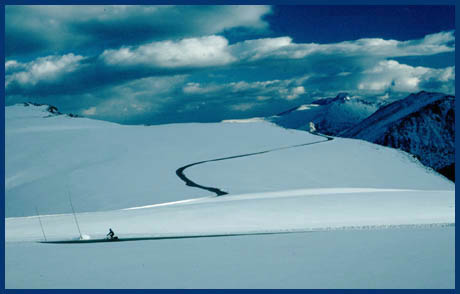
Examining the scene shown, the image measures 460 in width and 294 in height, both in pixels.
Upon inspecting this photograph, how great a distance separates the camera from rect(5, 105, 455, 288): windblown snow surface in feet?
37.4

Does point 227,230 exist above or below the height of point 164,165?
below

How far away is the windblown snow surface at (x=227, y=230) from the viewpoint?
11.4 meters

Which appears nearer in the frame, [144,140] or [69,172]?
[69,172]

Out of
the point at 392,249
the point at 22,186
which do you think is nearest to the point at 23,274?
the point at 392,249

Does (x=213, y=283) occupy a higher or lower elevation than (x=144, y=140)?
lower

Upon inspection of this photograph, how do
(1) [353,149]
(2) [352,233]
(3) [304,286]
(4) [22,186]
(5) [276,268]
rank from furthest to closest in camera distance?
(1) [353,149] → (4) [22,186] → (2) [352,233] → (5) [276,268] → (3) [304,286]

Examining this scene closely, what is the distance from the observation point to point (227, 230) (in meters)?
17.2

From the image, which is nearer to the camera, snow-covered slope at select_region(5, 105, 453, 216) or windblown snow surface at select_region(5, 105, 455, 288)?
windblown snow surface at select_region(5, 105, 455, 288)

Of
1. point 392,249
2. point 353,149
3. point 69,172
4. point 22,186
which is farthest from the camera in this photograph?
point 353,149

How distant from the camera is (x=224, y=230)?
1727 centimetres

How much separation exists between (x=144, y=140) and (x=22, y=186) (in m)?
22.7

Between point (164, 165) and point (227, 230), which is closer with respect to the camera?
point (227, 230)

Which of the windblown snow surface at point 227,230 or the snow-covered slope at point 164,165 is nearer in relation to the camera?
the windblown snow surface at point 227,230

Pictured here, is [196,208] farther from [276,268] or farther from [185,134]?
[185,134]
